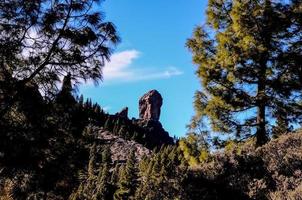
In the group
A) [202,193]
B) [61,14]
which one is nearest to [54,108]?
[61,14]

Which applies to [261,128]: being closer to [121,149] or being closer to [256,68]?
[256,68]

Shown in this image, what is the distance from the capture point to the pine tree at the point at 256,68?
20.5 metres

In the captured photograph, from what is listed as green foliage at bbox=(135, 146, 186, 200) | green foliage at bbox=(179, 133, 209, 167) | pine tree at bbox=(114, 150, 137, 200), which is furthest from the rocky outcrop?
green foliage at bbox=(135, 146, 186, 200)

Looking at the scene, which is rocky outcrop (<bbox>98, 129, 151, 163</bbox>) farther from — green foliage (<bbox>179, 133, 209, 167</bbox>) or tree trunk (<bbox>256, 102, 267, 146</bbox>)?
tree trunk (<bbox>256, 102, 267, 146</bbox>)

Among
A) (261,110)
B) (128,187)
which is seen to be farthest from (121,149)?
(261,110)

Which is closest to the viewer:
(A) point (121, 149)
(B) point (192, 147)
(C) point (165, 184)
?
(C) point (165, 184)

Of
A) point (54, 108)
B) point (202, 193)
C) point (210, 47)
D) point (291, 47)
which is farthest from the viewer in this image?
point (210, 47)

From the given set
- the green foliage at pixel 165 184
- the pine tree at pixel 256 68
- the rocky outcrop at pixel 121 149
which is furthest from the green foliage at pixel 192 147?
the rocky outcrop at pixel 121 149

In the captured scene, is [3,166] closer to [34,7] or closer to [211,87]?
[34,7]

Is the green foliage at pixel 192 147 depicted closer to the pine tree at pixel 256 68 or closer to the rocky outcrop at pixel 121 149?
the pine tree at pixel 256 68

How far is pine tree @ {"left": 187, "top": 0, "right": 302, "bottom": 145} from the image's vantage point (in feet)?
67.1

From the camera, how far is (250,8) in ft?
68.7

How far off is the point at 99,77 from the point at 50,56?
1.42 m

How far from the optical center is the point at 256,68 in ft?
68.4
